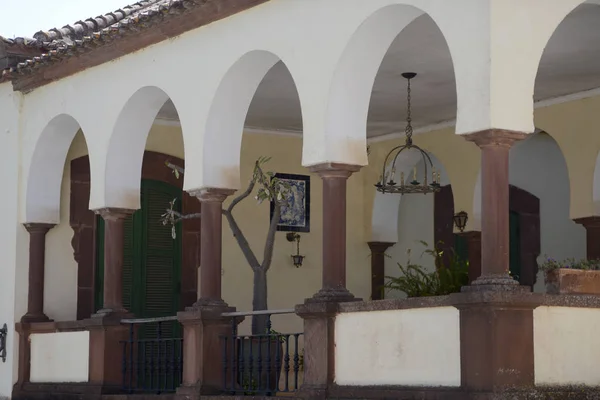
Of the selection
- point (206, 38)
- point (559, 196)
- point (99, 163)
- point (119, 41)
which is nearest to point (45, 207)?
point (99, 163)

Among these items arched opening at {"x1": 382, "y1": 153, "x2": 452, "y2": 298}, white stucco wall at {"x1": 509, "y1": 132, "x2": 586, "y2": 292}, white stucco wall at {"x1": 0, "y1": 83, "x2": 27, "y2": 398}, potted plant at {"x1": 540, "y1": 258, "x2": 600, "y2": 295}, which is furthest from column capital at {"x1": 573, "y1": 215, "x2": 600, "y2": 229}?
white stucco wall at {"x1": 0, "y1": 83, "x2": 27, "y2": 398}

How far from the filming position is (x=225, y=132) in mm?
11625

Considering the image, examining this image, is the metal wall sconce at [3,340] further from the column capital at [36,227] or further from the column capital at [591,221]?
the column capital at [591,221]

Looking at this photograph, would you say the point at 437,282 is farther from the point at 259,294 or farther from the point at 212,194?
the point at 212,194

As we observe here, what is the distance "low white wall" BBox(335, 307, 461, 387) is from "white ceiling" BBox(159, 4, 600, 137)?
275 cm

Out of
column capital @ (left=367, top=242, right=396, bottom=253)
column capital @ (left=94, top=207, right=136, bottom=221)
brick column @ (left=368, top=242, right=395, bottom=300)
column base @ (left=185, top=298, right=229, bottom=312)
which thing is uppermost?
column capital @ (left=94, top=207, right=136, bottom=221)

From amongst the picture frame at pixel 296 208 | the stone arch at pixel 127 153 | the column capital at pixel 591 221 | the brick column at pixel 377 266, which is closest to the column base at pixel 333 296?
the stone arch at pixel 127 153

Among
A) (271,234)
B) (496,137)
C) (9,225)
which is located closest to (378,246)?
(271,234)

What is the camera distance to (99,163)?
13.2 m

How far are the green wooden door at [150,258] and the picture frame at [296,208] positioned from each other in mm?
1422

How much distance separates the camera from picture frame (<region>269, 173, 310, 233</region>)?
15875mm

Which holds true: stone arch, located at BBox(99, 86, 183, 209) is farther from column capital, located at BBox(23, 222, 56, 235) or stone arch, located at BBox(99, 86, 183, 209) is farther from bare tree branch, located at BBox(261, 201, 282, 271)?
bare tree branch, located at BBox(261, 201, 282, 271)

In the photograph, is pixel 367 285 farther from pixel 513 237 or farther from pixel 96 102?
pixel 96 102

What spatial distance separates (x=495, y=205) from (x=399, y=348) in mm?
1339
